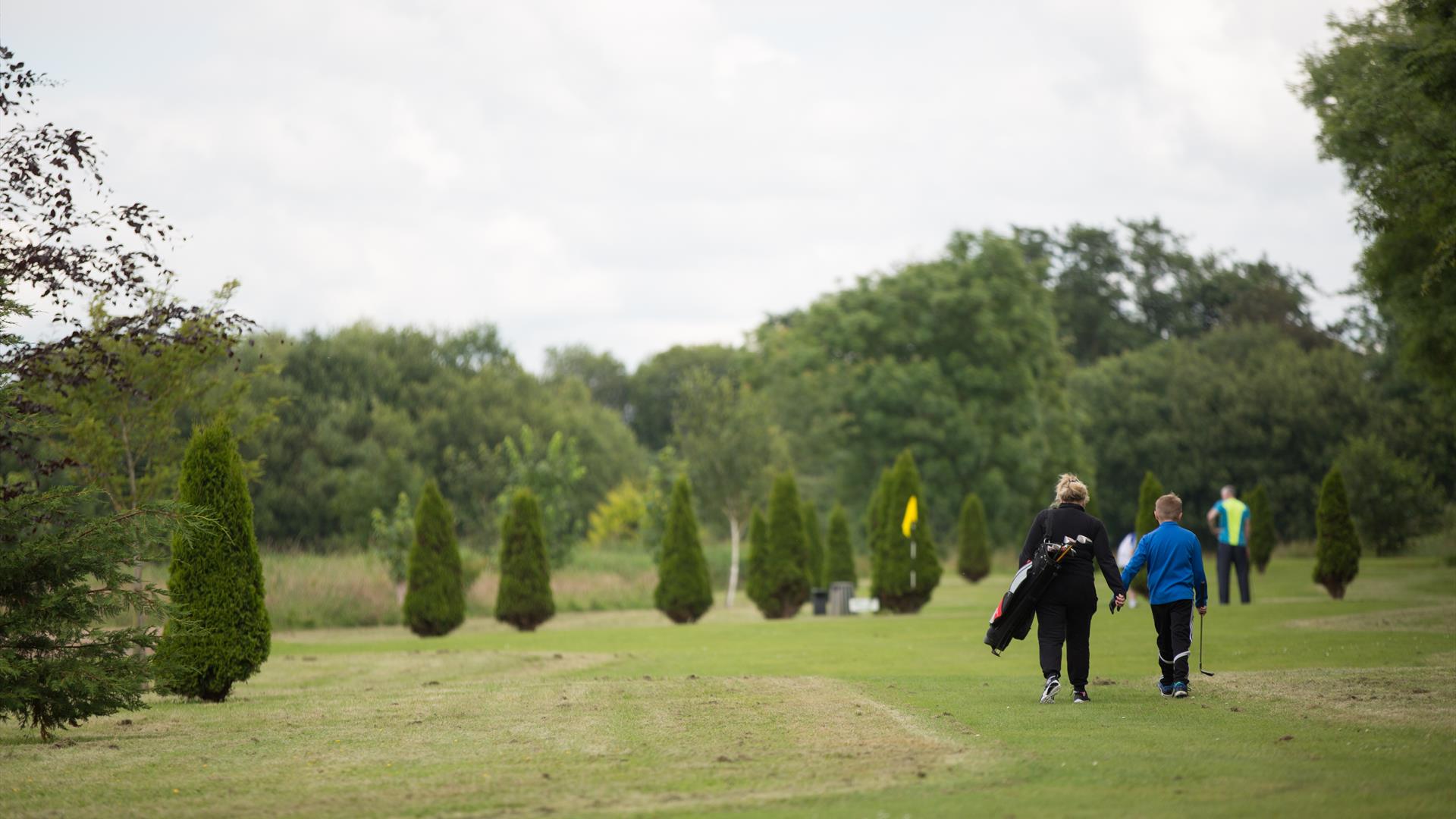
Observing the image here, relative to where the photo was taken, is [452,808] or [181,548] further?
[181,548]

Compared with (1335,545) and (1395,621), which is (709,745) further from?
(1335,545)

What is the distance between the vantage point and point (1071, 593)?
10703 millimetres

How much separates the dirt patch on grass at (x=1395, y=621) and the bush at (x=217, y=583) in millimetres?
14234

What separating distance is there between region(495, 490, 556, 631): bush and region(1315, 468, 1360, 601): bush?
49.5 ft

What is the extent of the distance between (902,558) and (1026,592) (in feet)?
57.7

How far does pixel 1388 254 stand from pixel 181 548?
2246 cm

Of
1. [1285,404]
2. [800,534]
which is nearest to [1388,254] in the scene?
[800,534]

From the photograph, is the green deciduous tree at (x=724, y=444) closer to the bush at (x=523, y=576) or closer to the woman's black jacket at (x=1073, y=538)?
the bush at (x=523, y=576)

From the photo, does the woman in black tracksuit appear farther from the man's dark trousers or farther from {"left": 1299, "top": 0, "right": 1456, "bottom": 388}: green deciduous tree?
the man's dark trousers

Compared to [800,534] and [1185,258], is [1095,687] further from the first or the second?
[1185,258]

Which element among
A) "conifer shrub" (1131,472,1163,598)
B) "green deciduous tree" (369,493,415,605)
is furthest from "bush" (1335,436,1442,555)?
"green deciduous tree" (369,493,415,605)

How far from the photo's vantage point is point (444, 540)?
2586 cm

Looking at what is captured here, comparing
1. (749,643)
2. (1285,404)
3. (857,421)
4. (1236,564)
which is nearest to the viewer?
(749,643)

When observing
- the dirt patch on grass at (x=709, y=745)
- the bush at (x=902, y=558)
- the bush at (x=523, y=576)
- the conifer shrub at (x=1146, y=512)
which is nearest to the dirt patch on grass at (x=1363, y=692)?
the dirt patch on grass at (x=709, y=745)
